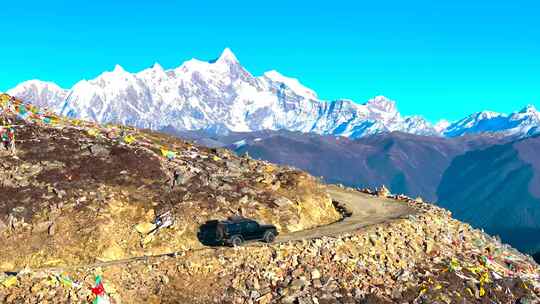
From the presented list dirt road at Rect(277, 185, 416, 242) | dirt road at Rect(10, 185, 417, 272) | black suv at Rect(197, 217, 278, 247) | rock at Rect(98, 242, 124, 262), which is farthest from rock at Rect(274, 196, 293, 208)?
rock at Rect(98, 242, 124, 262)

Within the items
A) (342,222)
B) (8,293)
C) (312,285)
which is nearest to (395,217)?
(342,222)

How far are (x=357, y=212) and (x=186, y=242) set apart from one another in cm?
2598

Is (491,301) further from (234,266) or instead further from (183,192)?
(183,192)

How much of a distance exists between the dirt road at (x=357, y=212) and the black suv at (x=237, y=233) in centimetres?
202

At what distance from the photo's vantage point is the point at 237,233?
50.5 m

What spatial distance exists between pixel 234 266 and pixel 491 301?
24182mm

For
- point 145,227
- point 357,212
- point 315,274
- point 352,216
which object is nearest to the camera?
point 315,274

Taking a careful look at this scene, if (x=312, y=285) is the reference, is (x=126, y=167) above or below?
above

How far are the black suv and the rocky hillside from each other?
1.57 m

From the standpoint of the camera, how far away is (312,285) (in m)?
46.8

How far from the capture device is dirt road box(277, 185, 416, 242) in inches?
2237

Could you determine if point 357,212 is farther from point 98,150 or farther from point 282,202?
point 98,150

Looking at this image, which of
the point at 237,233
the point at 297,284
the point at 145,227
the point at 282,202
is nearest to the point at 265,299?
the point at 297,284

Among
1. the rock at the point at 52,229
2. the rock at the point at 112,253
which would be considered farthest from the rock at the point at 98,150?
the rock at the point at 112,253
